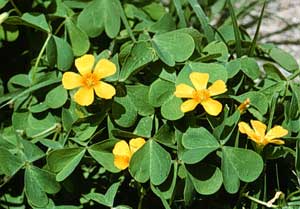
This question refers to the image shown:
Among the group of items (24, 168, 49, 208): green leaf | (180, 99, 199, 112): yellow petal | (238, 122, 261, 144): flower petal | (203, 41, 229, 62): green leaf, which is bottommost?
(24, 168, 49, 208): green leaf

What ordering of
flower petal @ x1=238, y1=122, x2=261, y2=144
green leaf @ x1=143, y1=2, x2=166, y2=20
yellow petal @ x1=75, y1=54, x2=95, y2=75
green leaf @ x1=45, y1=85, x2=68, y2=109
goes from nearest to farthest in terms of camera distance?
flower petal @ x1=238, y1=122, x2=261, y2=144, yellow petal @ x1=75, y1=54, x2=95, y2=75, green leaf @ x1=45, y1=85, x2=68, y2=109, green leaf @ x1=143, y1=2, x2=166, y2=20

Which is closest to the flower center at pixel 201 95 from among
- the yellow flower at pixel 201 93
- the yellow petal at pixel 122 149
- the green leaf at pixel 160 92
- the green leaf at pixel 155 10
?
the yellow flower at pixel 201 93

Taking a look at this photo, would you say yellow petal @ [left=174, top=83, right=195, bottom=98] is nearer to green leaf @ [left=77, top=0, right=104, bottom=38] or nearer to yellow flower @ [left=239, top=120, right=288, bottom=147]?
yellow flower @ [left=239, top=120, right=288, bottom=147]

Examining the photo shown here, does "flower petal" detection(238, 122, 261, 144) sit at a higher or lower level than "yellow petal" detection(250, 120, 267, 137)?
higher

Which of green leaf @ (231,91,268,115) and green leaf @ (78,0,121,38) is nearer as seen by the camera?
green leaf @ (231,91,268,115)

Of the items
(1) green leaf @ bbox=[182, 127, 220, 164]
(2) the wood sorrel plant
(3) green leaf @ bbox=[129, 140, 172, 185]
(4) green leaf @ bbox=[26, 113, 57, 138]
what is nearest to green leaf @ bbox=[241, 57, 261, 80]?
(2) the wood sorrel plant

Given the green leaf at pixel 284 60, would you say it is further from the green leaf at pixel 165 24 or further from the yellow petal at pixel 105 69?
the yellow petal at pixel 105 69

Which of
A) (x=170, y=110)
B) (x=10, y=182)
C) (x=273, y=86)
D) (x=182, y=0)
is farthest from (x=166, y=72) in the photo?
(x=10, y=182)

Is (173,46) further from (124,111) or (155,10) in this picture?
(155,10)
